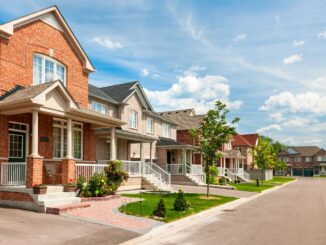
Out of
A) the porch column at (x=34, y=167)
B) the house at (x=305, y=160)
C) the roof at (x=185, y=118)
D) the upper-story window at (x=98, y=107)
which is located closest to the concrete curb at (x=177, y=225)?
the porch column at (x=34, y=167)

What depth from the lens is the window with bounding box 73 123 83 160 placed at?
20.5 meters

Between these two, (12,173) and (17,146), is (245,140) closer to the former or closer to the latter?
(17,146)

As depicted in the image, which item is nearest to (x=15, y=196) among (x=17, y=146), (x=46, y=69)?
(x=17, y=146)

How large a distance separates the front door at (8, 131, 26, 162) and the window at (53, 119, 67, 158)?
2.06 meters

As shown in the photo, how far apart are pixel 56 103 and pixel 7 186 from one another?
13.6 feet

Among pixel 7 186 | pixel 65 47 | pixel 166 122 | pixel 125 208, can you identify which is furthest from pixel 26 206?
pixel 166 122

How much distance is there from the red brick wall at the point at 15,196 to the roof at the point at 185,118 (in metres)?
32.0

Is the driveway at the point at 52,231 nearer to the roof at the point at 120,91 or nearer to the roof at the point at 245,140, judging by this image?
the roof at the point at 120,91

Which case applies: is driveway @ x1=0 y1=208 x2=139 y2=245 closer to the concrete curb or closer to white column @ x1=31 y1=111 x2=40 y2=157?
the concrete curb

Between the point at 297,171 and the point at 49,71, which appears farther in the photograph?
the point at 297,171

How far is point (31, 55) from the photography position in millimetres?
17984

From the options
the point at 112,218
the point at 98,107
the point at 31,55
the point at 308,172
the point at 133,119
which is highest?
the point at 31,55

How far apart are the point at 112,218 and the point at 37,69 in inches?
380

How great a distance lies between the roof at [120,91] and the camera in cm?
3075
